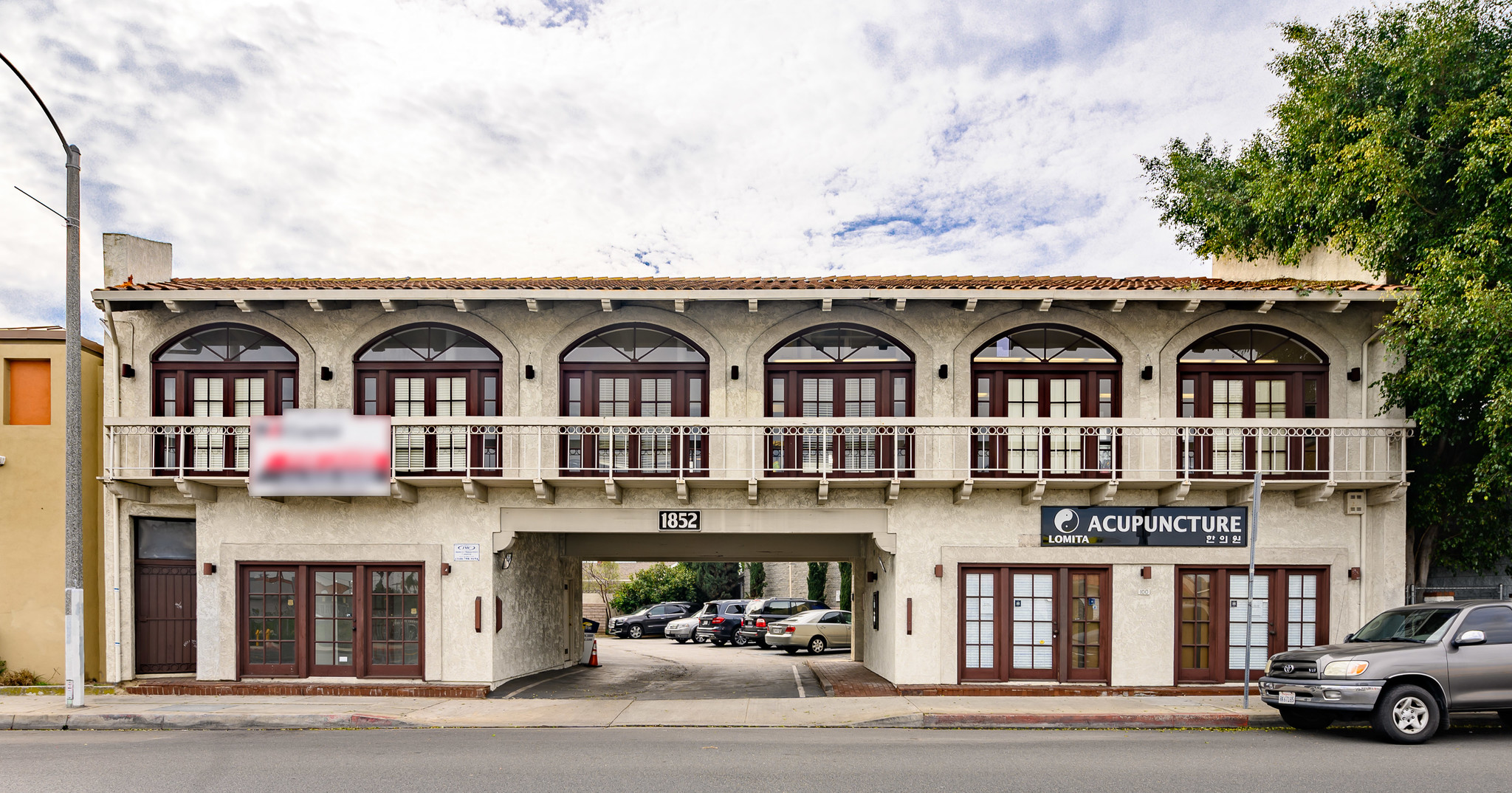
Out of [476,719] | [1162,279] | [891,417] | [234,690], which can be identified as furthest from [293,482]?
[1162,279]

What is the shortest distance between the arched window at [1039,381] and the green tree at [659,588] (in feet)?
90.8

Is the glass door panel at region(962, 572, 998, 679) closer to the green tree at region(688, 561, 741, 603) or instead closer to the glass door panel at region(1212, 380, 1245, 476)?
the glass door panel at region(1212, 380, 1245, 476)

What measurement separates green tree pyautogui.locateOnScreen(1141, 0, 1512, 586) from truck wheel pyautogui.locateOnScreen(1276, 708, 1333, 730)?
406 centimetres

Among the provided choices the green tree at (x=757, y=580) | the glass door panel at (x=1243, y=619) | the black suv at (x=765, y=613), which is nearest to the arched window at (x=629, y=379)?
the glass door panel at (x=1243, y=619)

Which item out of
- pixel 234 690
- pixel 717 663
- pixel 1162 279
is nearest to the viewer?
pixel 234 690

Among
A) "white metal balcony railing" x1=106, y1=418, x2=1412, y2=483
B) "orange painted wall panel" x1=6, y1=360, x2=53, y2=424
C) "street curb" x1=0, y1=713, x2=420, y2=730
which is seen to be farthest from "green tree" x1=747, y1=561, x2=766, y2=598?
"street curb" x1=0, y1=713, x2=420, y2=730

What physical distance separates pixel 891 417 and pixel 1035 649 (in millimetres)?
4138

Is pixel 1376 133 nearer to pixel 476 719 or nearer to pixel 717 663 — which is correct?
pixel 476 719

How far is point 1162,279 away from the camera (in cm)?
1498

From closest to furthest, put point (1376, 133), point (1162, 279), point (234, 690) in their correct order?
point (1376, 133)
point (234, 690)
point (1162, 279)

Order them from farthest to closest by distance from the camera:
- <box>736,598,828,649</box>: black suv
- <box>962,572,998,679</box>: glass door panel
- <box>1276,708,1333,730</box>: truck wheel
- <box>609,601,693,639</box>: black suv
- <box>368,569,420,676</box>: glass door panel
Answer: <box>609,601,693,639</box>: black suv < <box>736,598,828,649</box>: black suv < <box>368,569,420,676</box>: glass door panel < <box>962,572,998,679</box>: glass door panel < <box>1276,708,1333,730</box>: truck wheel

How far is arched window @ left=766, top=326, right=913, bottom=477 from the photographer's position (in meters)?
14.6

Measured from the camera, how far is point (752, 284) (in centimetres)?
1464

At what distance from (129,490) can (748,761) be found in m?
11.0
